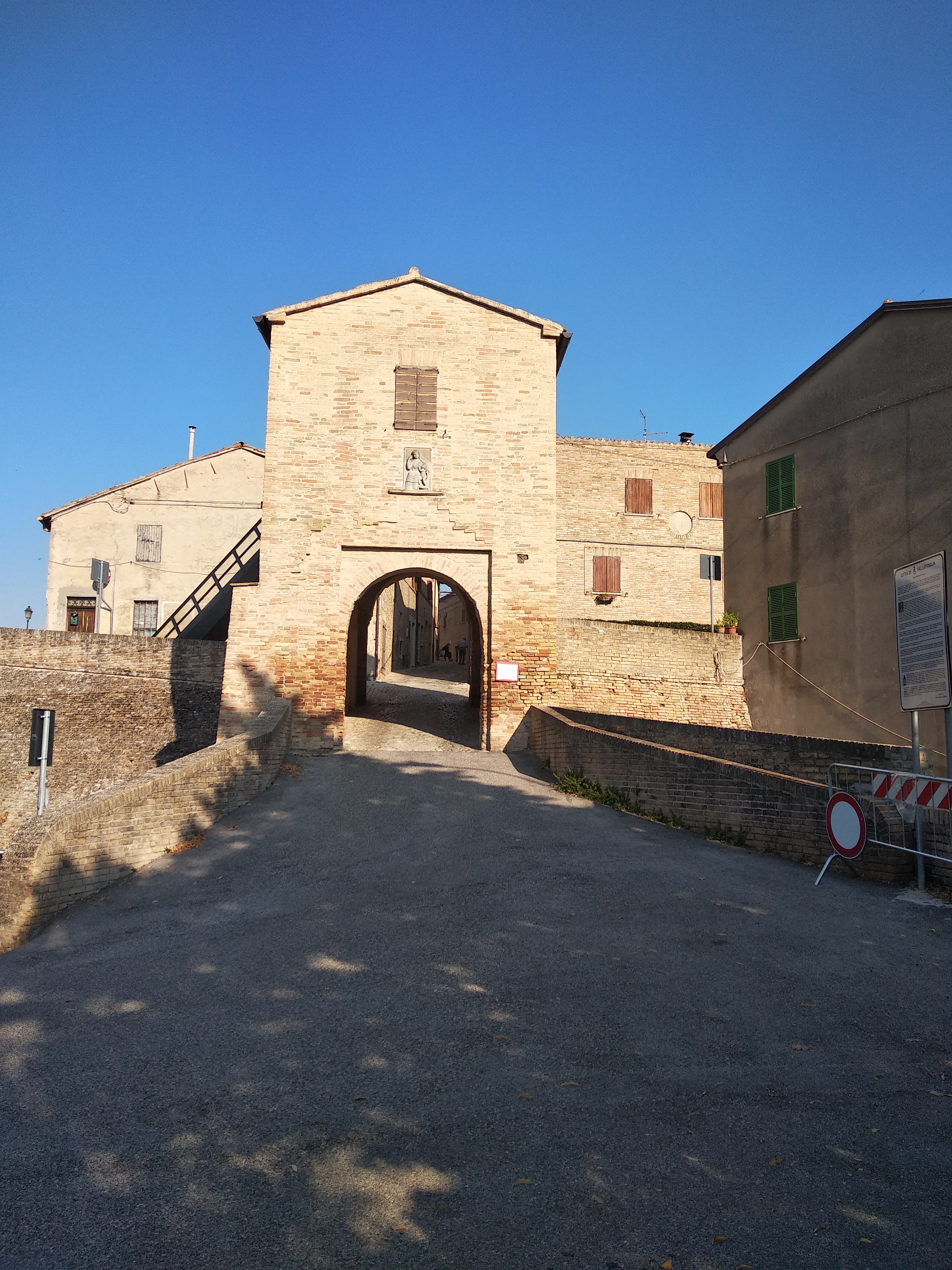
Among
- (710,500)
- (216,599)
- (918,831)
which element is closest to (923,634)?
(918,831)

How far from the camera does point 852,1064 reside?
4289 millimetres

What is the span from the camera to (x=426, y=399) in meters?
14.7

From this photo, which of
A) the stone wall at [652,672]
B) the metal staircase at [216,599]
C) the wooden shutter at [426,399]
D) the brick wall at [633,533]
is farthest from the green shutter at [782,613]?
the metal staircase at [216,599]

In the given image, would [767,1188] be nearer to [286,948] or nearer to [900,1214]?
[900,1214]

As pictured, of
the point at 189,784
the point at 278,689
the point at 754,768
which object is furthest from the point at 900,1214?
the point at 278,689

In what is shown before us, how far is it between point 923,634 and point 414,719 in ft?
37.4

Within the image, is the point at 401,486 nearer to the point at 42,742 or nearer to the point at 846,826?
the point at 42,742

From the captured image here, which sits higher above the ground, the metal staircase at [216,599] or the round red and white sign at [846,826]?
the metal staircase at [216,599]

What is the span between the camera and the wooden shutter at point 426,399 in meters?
14.6

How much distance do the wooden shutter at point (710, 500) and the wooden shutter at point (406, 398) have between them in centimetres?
1494

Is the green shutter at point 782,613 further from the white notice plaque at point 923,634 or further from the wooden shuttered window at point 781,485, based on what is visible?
the white notice plaque at point 923,634

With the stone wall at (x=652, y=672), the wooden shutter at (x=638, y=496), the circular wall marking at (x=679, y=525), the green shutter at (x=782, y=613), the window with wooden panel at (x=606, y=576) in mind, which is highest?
the wooden shutter at (x=638, y=496)

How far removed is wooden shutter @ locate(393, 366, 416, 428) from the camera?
1461cm

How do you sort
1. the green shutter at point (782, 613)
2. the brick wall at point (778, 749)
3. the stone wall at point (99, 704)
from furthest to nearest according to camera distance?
the stone wall at point (99, 704)
the green shutter at point (782, 613)
the brick wall at point (778, 749)
